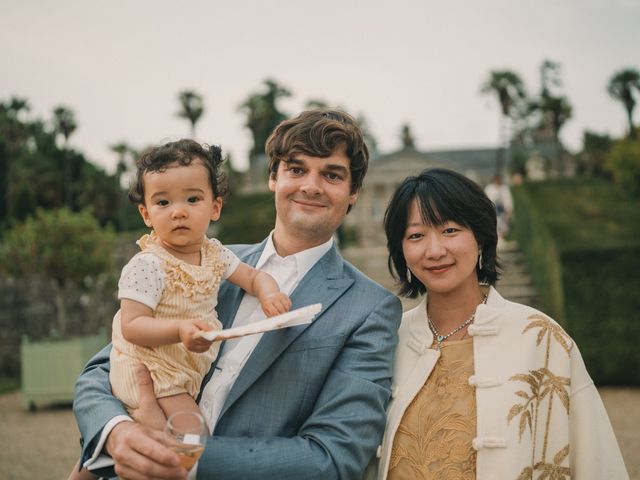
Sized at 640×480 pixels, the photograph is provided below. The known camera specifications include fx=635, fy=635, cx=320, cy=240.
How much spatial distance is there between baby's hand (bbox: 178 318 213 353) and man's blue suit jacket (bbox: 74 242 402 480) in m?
0.40

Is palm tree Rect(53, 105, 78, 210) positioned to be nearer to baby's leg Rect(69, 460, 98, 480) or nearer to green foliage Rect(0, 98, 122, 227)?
green foliage Rect(0, 98, 122, 227)

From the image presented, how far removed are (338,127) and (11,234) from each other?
35.4ft

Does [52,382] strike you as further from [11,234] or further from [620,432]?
[620,432]

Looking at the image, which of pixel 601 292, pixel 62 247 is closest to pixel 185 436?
pixel 601 292

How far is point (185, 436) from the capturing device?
2125mm

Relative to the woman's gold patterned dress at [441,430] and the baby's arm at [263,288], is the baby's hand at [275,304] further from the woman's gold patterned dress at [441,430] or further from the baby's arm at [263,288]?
the woman's gold patterned dress at [441,430]

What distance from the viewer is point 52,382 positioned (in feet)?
34.7

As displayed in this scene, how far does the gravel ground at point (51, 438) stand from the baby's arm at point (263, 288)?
525 centimetres

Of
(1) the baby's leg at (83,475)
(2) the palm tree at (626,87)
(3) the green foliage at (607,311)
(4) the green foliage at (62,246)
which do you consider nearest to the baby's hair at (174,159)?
(1) the baby's leg at (83,475)

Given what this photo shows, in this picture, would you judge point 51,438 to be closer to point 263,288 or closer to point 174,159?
point 263,288

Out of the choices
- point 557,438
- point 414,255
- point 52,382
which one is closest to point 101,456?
point 414,255

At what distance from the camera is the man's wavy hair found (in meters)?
3.02

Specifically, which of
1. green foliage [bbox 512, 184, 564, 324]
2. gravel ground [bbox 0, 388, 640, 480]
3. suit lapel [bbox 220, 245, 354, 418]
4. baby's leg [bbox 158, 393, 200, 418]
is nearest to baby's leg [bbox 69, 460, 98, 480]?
baby's leg [bbox 158, 393, 200, 418]

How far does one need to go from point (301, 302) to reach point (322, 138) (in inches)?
30.7
